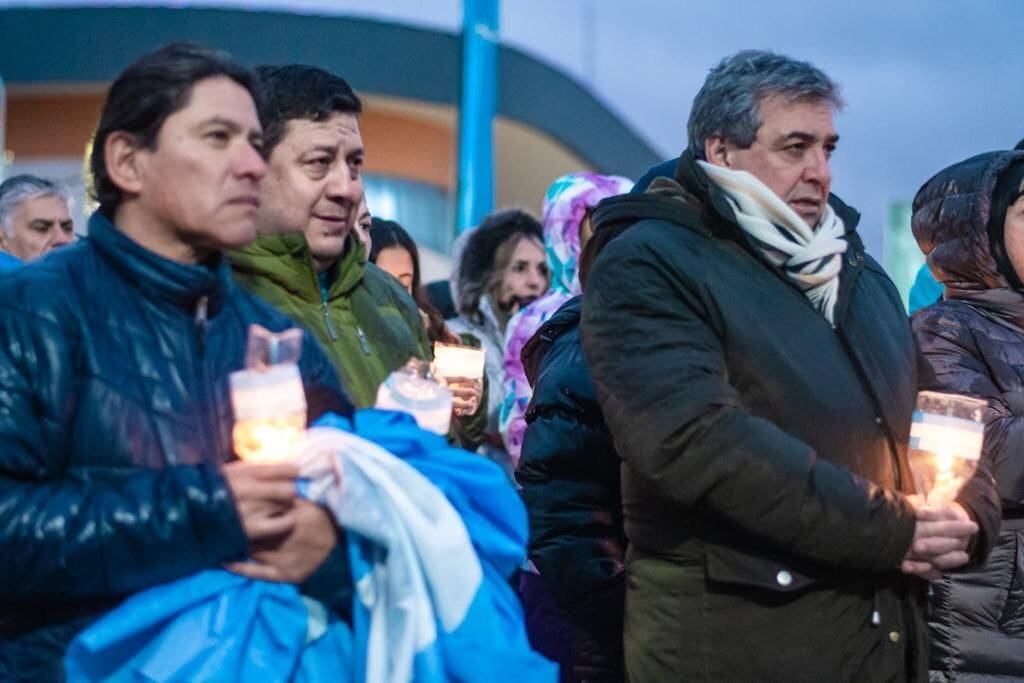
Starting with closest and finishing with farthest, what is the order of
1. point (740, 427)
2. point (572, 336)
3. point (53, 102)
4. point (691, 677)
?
point (740, 427), point (691, 677), point (572, 336), point (53, 102)

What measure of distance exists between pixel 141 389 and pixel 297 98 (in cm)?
103

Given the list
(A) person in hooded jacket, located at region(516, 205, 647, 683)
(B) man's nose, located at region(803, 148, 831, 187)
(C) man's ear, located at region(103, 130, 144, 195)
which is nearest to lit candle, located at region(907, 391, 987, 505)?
(B) man's nose, located at region(803, 148, 831, 187)

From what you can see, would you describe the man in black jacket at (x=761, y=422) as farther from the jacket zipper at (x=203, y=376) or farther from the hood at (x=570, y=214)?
the hood at (x=570, y=214)

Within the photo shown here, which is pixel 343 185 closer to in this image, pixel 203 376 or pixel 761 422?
pixel 203 376

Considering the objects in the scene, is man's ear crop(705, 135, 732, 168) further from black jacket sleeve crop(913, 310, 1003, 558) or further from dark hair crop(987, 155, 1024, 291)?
dark hair crop(987, 155, 1024, 291)

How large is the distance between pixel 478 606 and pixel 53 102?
69.5 ft

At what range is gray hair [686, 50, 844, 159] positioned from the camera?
333 cm

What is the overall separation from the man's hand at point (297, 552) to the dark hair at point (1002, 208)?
2.63 metres

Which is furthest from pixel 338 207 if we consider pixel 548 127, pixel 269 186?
pixel 548 127

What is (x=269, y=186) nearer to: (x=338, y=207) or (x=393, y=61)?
(x=338, y=207)

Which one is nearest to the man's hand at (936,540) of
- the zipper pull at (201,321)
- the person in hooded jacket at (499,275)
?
the zipper pull at (201,321)

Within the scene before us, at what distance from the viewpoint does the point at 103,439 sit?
2.39 m

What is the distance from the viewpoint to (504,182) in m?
26.0

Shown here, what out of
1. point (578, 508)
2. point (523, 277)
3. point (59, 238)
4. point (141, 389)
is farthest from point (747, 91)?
point (59, 238)
